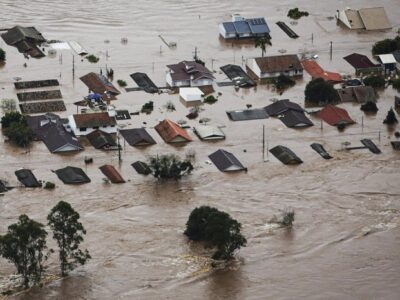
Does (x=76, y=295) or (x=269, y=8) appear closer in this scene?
(x=76, y=295)

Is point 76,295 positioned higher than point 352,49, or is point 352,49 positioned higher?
point 352,49

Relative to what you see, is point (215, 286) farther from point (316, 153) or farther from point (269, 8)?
point (269, 8)

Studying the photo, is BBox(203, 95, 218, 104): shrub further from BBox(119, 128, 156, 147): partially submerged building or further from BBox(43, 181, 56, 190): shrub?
BBox(43, 181, 56, 190): shrub

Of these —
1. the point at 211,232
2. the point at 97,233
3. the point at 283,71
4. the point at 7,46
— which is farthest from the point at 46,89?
the point at 211,232

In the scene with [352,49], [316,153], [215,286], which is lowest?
[215,286]

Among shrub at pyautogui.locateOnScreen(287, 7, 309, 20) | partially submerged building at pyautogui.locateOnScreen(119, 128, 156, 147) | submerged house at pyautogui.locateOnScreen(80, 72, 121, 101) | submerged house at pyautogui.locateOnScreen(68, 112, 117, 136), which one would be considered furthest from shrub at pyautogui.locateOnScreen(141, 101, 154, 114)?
shrub at pyautogui.locateOnScreen(287, 7, 309, 20)

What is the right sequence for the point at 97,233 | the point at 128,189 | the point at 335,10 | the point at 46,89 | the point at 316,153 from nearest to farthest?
the point at 97,233 → the point at 128,189 → the point at 316,153 → the point at 46,89 → the point at 335,10

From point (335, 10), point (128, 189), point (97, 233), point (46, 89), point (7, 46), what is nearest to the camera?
point (97, 233)
